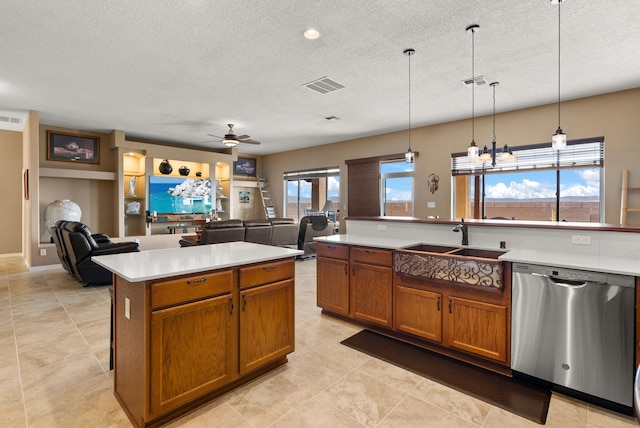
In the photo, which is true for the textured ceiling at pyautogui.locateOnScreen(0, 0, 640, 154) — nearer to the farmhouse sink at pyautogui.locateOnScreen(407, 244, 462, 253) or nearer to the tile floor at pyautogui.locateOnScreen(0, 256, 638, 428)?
the farmhouse sink at pyautogui.locateOnScreen(407, 244, 462, 253)

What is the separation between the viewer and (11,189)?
7824 millimetres

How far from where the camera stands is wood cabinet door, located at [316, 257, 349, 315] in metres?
3.52

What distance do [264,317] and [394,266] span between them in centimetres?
136

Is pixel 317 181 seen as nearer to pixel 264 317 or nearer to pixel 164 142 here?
pixel 164 142

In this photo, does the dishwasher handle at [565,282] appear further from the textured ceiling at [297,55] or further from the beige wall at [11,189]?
the beige wall at [11,189]

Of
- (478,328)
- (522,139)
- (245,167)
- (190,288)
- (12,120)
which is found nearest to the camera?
(190,288)

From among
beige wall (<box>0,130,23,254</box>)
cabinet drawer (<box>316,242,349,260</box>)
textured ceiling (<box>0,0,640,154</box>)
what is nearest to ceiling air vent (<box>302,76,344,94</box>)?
textured ceiling (<box>0,0,640,154</box>)

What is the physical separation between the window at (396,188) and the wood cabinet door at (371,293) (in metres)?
4.40

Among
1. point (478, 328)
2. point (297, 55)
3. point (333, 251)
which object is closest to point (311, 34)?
point (297, 55)

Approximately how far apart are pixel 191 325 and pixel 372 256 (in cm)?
187

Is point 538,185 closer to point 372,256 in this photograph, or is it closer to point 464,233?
point 464,233

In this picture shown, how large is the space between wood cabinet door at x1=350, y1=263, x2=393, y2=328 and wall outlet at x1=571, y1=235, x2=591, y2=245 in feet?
5.06

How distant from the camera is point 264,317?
7.98 feet

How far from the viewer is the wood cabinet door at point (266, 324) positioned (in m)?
2.30
